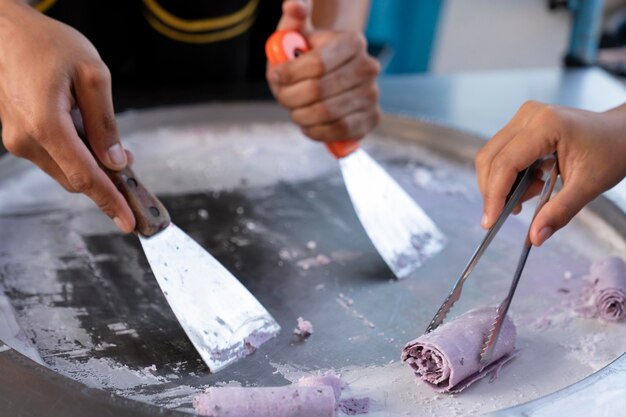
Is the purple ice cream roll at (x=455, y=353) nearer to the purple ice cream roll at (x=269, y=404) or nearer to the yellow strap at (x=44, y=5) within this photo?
the purple ice cream roll at (x=269, y=404)

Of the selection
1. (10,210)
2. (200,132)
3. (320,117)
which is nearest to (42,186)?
(10,210)

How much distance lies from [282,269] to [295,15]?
0.41m

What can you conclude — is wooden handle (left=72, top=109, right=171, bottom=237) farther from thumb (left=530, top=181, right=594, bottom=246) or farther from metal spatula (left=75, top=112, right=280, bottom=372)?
thumb (left=530, top=181, right=594, bottom=246)

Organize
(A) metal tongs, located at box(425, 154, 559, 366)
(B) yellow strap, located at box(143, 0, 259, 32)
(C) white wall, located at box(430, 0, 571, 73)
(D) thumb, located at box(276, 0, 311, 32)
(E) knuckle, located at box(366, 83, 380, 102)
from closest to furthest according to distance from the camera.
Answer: (A) metal tongs, located at box(425, 154, 559, 366), (D) thumb, located at box(276, 0, 311, 32), (E) knuckle, located at box(366, 83, 380, 102), (B) yellow strap, located at box(143, 0, 259, 32), (C) white wall, located at box(430, 0, 571, 73)

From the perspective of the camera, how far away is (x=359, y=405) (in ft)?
2.36

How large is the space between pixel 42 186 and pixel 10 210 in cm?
8

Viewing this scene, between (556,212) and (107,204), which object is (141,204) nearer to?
(107,204)

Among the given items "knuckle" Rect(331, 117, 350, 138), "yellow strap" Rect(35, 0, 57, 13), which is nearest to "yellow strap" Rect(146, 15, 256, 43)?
"yellow strap" Rect(35, 0, 57, 13)

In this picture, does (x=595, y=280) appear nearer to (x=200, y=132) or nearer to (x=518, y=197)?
(x=518, y=197)

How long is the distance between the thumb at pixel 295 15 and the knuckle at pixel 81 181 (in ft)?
1.55

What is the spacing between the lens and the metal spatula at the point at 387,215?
3.27ft

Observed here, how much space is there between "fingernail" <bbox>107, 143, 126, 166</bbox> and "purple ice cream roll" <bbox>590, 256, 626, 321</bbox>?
593mm

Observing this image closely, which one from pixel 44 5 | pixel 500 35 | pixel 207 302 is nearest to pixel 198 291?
pixel 207 302

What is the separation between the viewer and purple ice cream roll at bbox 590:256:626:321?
854 mm
